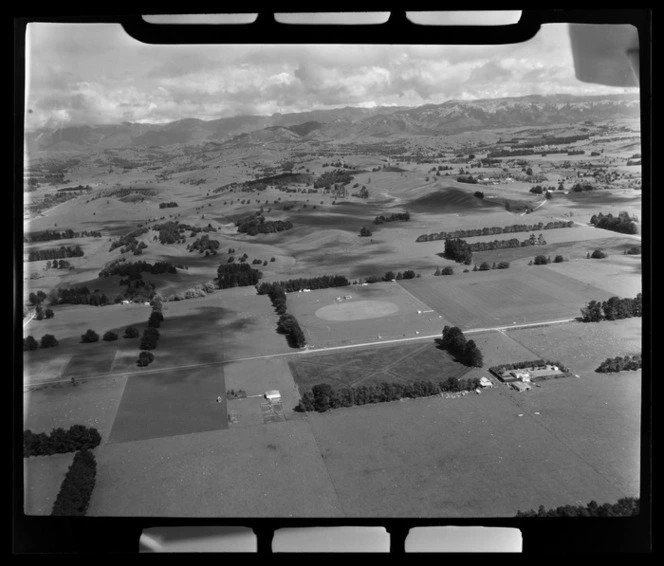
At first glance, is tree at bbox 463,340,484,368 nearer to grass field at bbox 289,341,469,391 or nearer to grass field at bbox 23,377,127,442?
grass field at bbox 289,341,469,391

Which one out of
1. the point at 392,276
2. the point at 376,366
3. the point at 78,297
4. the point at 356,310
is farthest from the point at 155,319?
the point at 392,276

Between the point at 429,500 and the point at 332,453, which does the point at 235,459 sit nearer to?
the point at 332,453

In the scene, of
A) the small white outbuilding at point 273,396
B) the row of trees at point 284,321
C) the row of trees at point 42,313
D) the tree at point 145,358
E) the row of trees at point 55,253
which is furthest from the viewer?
the row of trees at point 284,321

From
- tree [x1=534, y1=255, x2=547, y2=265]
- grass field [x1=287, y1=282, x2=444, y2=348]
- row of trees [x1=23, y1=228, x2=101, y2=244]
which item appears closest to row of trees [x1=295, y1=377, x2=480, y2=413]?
grass field [x1=287, y1=282, x2=444, y2=348]

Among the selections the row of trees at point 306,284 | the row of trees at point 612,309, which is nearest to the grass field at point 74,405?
the row of trees at point 306,284

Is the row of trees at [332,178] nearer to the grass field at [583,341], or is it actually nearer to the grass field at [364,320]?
the grass field at [364,320]

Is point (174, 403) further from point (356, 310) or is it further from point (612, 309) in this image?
point (612, 309)
